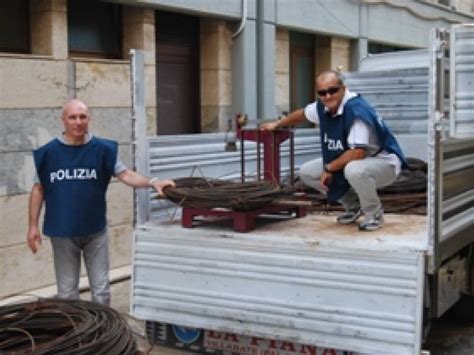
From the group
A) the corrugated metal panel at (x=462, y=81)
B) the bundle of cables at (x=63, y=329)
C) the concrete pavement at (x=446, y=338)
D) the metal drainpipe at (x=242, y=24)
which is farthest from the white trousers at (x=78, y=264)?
the metal drainpipe at (x=242, y=24)

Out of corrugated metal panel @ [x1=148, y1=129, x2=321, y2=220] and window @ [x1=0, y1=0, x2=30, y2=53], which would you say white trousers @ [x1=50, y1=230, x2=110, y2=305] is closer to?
corrugated metal panel @ [x1=148, y1=129, x2=321, y2=220]

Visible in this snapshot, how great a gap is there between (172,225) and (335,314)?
1271mm

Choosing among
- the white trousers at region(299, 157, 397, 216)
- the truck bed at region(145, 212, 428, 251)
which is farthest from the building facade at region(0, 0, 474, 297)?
the white trousers at region(299, 157, 397, 216)

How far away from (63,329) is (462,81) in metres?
2.26

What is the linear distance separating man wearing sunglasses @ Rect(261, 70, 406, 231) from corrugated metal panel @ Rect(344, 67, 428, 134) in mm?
2860

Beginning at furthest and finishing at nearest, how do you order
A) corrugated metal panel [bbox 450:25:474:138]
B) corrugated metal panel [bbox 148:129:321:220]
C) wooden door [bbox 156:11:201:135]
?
wooden door [bbox 156:11:201:135] → corrugated metal panel [bbox 148:129:321:220] → corrugated metal panel [bbox 450:25:474:138]

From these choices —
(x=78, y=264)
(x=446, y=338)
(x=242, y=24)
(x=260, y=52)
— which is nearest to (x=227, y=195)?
(x=78, y=264)

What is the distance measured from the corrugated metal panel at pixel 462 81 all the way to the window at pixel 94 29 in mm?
5044

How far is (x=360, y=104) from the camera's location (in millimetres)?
4652

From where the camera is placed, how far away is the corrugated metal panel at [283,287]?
374 cm

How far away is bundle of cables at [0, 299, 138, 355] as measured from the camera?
3.18 metres

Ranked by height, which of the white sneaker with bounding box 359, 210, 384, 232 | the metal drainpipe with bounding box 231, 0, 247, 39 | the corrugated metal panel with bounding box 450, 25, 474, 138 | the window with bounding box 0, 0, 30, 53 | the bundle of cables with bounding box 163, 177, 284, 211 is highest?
the metal drainpipe with bounding box 231, 0, 247, 39

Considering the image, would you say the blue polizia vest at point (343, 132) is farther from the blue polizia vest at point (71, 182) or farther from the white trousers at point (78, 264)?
the white trousers at point (78, 264)

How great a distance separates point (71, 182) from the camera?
186 inches
